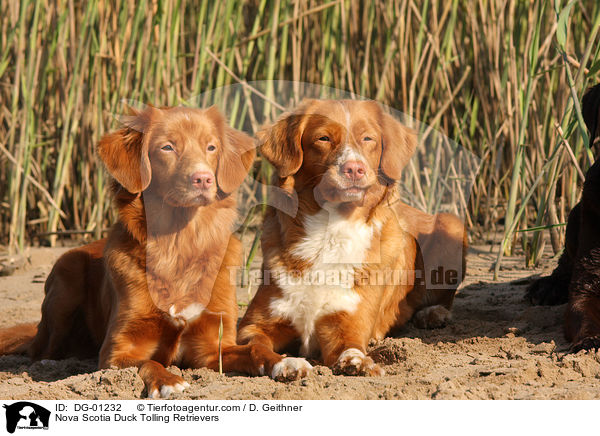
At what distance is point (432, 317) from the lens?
422cm

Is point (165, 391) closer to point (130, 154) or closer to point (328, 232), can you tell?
point (130, 154)

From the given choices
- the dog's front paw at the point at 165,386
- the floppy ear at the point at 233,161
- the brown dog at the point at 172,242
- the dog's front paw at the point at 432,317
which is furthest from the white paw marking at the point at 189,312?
the dog's front paw at the point at 432,317

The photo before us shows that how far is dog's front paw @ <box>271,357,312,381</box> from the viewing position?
3041mm

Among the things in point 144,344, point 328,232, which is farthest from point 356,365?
point 144,344

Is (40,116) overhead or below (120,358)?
overhead

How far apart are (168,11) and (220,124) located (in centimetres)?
236

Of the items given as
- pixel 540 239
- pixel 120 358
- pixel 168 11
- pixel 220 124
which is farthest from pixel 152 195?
pixel 540 239

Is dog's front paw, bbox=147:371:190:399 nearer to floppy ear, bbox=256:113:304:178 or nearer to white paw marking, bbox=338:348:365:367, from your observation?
white paw marking, bbox=338:348:365:367

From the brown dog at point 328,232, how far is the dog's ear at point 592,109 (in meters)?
0.98

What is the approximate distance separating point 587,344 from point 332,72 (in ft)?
11.7

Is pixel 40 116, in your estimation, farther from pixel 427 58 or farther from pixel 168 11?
pixel 427 58

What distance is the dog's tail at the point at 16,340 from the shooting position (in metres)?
3.97
